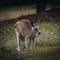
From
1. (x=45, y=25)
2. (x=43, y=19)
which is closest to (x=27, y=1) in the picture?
(x=43, y=19)

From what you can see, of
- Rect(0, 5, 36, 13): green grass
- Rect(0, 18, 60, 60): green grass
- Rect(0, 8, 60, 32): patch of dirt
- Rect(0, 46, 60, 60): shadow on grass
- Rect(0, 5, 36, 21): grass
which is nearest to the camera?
Rect(0, 46, 60, 60): shadow on grass

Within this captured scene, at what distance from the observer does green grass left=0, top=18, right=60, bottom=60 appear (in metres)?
12.6

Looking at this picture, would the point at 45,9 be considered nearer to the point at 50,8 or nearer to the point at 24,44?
the point at 50,8

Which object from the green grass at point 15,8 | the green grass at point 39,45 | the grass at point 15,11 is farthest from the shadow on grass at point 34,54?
the green grass at point 15,8

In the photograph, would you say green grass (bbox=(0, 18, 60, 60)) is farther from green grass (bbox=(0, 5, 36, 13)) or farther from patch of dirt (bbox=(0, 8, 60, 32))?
green grass (bbox=(0, 5, 36, 13))

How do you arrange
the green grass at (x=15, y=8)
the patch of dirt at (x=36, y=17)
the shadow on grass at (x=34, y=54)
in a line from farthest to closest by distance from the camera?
the green grass at (x=15, y=8), the patch of dirt at (x=36, y=17), the shadow on grass at (x=34, y=54)

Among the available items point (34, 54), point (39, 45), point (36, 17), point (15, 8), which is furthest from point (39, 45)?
point (15, 8)

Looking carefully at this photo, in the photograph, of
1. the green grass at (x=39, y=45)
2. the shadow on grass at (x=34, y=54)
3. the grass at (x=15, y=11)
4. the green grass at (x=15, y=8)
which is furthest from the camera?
the green grass at (x=15, y=8)

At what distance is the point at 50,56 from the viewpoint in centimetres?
1244

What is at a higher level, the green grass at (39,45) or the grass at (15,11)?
the grass at (15,11)

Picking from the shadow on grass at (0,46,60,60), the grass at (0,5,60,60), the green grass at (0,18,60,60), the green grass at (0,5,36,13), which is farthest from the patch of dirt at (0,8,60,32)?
the shadow on grass at (0,46,60,60)

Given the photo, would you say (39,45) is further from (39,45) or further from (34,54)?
(34,54)

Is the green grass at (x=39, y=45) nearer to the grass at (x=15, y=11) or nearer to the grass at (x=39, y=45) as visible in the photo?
the grass at (x=39, y=45)

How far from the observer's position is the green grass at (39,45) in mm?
12611
